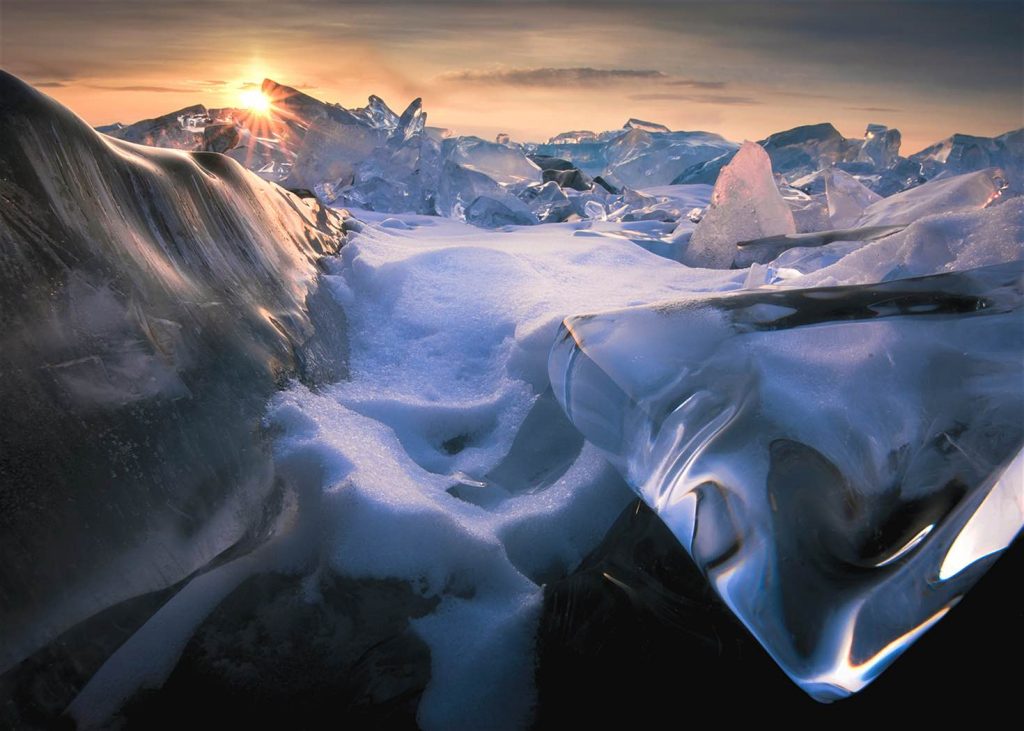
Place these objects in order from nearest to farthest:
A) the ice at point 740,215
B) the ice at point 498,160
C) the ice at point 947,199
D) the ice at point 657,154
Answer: the ice at point 947,199 → the ice at point 740,215 → the ice at point 498,160 → the ice at point 657,154

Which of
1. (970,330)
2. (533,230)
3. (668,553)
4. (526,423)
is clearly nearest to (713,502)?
(668,553)

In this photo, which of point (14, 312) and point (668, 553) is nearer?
point (14, 312)

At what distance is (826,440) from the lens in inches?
28.3

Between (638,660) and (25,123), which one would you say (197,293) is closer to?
(25,123)

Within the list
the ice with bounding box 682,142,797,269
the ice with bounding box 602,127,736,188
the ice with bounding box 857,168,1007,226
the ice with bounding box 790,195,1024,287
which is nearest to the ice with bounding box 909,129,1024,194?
the ice with bounding box 602,127,736,188

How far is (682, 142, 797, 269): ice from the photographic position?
9.20ft

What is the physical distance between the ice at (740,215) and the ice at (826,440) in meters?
1.98

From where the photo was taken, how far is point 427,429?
113 centimetres

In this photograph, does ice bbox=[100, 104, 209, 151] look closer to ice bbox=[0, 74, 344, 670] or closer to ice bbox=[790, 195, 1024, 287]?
ice bbox=[0, 74, 344, 670]

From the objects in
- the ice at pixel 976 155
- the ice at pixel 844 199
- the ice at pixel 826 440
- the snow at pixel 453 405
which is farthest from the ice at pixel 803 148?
the ice at pixel 826 440

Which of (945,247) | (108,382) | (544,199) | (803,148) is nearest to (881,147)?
(803,148)

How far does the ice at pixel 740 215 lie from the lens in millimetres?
2803

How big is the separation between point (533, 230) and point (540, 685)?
300cm

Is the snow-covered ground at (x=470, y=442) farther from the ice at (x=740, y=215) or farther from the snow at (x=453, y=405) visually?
the ice at (x=740, y=215)
